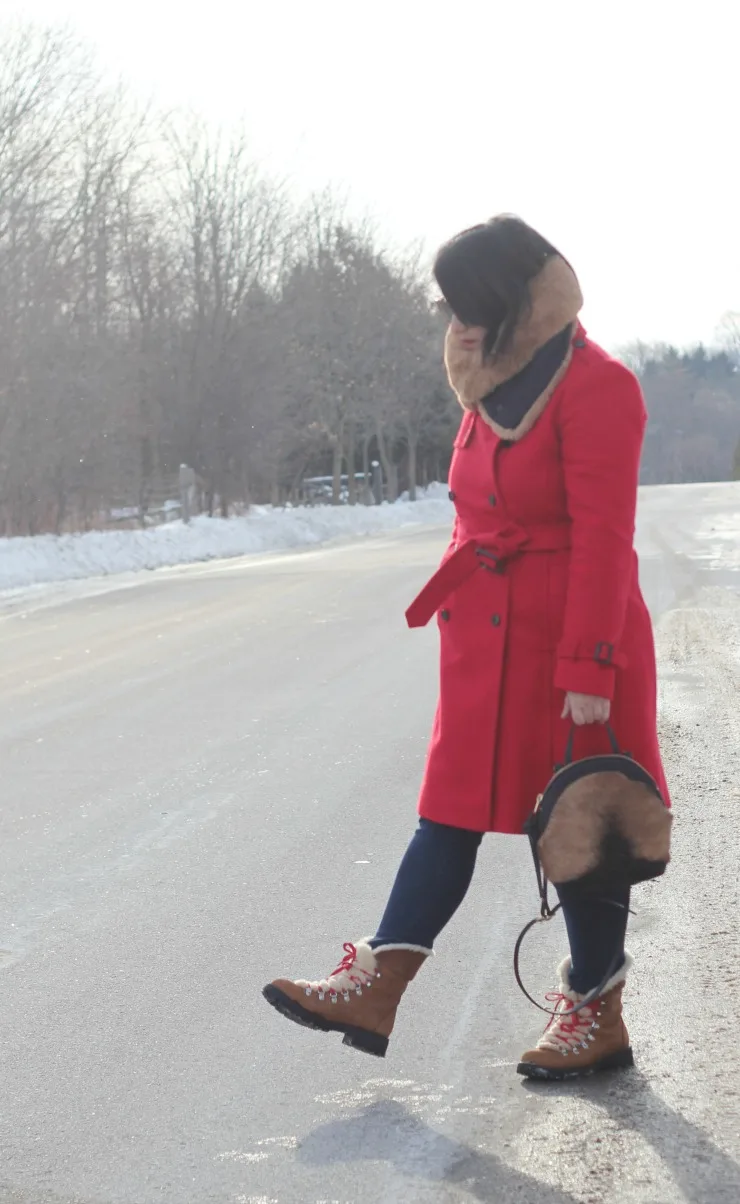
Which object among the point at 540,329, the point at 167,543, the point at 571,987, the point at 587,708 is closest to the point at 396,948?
the point at 571,987

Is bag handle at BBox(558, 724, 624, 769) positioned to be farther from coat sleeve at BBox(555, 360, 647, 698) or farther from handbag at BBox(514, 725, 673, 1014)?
coat sleeve at BBox(555, 360, 647, 698)

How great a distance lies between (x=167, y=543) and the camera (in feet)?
92.9

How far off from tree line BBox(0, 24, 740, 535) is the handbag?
16.3 feet

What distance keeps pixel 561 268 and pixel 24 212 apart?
994 inches

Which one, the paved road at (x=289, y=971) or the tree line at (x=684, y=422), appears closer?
the paved road at (x=289, y=971)

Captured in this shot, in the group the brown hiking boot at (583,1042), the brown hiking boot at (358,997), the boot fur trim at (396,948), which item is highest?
the boot fur trim at (396,948)

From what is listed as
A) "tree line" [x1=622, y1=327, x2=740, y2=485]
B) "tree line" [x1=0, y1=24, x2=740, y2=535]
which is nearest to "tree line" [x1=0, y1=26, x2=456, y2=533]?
"tree line" [x1=0, y1=24, x2=740, y2=535]

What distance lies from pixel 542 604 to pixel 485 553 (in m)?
0.16

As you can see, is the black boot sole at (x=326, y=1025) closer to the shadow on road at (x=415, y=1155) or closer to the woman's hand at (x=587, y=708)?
the shadow on road at (x=415, y=1155)

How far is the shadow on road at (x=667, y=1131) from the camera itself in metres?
3.02

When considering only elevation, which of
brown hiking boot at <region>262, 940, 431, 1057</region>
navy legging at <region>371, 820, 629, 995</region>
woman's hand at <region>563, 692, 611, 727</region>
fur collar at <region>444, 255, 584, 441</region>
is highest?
fur collar at <region>444, 255, 584, 441</region>

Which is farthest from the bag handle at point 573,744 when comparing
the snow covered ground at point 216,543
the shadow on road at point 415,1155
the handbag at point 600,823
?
the snow covered ground at point 216,543

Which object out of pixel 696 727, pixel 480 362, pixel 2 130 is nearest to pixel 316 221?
pixel 2 130

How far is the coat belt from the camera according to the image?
3543 millimetres
